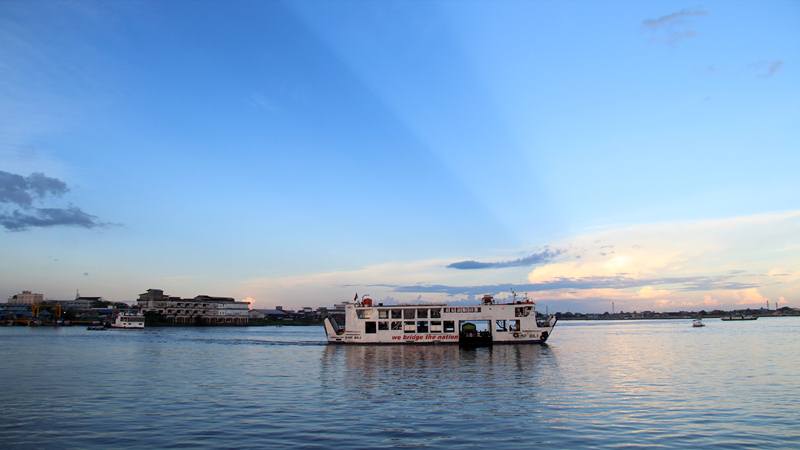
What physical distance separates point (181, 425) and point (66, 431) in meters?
4.78

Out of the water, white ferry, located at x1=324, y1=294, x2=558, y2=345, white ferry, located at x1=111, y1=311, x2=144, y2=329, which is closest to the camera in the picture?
the water

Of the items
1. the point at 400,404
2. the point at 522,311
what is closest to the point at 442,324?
the point at 522,311

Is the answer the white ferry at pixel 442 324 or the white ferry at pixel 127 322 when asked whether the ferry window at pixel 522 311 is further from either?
the white ferry at pixel 127 322

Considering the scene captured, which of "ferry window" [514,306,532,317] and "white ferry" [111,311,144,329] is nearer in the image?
"ferry window" [514,306,532,317]

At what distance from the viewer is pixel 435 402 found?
32625mm

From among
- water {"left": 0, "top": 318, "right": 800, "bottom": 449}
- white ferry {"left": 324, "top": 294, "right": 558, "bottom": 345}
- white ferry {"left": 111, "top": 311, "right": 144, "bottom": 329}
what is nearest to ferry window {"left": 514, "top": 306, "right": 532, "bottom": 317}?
white ferry {"left": 324, "top": 294, "right": 558, "bottom": 345}

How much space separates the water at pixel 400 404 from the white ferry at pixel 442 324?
25.5 m

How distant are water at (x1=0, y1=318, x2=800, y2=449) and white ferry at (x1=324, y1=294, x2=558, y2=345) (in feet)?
83.7

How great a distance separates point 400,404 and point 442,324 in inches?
2088

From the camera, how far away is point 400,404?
106 ft

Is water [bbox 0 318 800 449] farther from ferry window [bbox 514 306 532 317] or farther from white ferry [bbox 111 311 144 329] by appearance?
white ferry [bbox 111 311 144 329]

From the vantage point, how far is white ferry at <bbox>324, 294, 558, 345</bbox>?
83250 mm

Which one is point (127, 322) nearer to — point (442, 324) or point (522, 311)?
point (442, 324)

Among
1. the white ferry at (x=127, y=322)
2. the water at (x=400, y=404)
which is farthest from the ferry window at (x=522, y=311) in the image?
the white ferry at (x=127, y=322)
